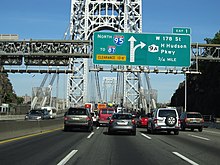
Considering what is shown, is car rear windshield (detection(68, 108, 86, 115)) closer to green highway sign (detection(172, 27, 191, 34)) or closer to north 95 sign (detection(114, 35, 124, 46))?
north 95 sign (detection(114, 35, 124, 46))

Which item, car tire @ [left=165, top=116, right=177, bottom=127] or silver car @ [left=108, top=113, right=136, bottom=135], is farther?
car tire @ [left=165, top=116, right=177, bottom=127]

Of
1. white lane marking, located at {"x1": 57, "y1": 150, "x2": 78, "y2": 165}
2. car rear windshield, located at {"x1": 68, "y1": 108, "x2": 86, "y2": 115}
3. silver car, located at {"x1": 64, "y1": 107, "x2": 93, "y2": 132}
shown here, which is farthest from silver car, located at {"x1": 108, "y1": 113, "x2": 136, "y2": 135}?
white lane marking, located at {"x1": 57, "y1": 150, "x2": 78, "y2": 165}

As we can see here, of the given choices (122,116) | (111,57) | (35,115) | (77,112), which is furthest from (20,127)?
(35,115)

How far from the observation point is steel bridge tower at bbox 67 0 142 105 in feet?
279

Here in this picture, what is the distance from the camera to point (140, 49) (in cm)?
3812

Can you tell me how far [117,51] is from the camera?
3803 centimetres

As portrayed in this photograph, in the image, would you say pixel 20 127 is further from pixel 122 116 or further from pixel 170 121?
pixel 170 121

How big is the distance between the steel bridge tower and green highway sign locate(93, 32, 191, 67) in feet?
148

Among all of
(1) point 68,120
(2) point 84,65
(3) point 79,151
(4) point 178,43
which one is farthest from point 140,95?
(3) point 79,151

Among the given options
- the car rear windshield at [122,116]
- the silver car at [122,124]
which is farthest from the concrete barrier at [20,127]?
the car rear windshield at [122,116]

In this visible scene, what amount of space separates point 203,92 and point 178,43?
139 feet

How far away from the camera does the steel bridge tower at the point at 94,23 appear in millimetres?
85188

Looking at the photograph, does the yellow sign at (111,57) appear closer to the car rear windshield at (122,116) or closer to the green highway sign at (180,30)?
the green highway sign at (180,30)

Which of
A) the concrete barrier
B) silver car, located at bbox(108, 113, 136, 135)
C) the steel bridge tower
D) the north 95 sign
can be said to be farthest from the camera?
the steel bridge tower
